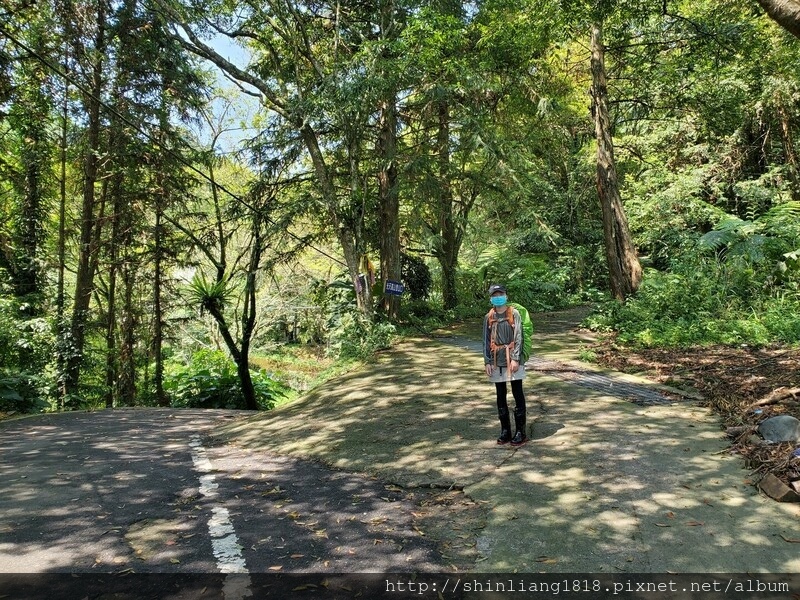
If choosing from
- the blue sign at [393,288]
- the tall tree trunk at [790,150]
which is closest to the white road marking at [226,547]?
the blue sign at [393,288]

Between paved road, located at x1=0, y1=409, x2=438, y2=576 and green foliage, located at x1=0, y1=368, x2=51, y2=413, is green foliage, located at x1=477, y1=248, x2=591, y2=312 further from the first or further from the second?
green foliage, located at x1=0, y1=368, x2=51, y2=413

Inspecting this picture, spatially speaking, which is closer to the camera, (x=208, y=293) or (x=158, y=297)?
(x=208, y=293)

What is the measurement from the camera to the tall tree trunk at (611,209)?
13.2 m

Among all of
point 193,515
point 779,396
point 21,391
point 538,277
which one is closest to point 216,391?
point 21,391

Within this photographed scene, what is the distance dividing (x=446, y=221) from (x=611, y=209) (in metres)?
5.77

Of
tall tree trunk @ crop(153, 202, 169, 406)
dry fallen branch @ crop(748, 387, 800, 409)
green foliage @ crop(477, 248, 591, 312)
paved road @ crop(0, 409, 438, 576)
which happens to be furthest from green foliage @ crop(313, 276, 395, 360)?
dry fallen branch @ crop(748, 387, 800, 409)

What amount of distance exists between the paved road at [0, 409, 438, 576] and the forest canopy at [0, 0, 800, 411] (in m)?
6.46

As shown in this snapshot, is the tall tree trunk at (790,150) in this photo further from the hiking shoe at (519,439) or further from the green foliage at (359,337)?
the hiking shoe at (519,439)

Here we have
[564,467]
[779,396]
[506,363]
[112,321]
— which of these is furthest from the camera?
[112,321]

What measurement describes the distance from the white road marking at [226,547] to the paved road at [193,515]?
14 millimetres

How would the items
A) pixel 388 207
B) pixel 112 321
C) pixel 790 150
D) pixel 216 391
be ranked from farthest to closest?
pixel 790 150, pixel 112 321, pixel 216 391, pixel 388 207

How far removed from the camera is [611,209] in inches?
522

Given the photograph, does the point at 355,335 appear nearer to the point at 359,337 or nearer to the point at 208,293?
the point at 359,337

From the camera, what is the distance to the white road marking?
347 centimetres
